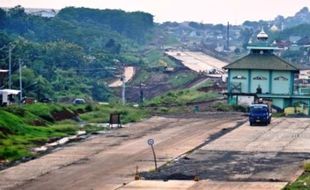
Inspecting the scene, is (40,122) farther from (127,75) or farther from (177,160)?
(127,75)

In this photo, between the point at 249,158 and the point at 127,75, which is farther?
the point at 127,75

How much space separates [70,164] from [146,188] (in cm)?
861

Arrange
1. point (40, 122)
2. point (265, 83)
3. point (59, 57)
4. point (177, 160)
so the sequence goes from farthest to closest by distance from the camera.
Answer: point (59, 57) → point (265, 83) → point (40, 122) → point (177, 160)

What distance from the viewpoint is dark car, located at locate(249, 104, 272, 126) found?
64688 millimetres

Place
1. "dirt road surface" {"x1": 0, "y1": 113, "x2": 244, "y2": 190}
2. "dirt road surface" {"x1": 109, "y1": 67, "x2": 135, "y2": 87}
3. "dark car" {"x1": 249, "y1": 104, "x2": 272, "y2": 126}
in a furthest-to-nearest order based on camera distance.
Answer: "dirt road surface" {"x1": 109, "y1": 67, "x2": 135, "y2": 87}
"dark car" {"x1": 249, "y1": 104, "x2": 272, "y2": 126}
"dirt road surface" {"x1": 0, "y1": 113, "x2": 244, "y2": 190}

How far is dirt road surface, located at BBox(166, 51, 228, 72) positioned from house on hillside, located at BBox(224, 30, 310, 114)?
51997 mm

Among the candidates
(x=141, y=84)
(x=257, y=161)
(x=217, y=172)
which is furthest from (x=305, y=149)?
(x=141, y=84)

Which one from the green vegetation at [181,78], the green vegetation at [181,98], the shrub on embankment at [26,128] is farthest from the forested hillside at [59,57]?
the shrub on embankment at [26,128]

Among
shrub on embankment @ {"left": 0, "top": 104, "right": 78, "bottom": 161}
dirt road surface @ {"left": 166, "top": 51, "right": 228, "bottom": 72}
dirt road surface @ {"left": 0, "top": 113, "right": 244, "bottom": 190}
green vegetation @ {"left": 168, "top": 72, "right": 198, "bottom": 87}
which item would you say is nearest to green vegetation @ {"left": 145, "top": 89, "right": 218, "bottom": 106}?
dirt road surface @ {"left": 0, "top": 113, "right": 244, "bottom": 190}

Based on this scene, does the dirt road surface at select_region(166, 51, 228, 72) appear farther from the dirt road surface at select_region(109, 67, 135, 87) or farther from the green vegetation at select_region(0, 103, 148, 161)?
the green vegetation at select_region(0, 103, 148, 161)

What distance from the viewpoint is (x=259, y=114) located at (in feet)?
212

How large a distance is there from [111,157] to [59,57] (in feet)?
209

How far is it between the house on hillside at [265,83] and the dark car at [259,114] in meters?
13.3

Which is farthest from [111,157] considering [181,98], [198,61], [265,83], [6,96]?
[198,61]
